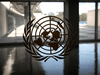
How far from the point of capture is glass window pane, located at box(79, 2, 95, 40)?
9.04 metres

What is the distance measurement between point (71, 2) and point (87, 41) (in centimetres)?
307

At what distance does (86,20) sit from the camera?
9.29m

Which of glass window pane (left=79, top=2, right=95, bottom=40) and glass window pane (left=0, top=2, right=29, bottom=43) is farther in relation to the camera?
glass window pane (left=79, top=2, right=95, bottom=40)

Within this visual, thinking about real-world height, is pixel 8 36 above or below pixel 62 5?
below

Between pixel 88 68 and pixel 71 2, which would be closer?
pixel 88 68

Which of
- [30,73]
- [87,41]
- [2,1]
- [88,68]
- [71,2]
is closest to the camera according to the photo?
[30,73]

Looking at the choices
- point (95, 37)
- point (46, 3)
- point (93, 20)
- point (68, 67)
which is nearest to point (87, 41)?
point (95, 37)

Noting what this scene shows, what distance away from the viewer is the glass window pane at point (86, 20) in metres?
9.04

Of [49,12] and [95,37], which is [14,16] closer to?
[49,12]

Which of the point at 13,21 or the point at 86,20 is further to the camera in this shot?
the point at 86,20

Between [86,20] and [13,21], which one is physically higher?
[86,20]

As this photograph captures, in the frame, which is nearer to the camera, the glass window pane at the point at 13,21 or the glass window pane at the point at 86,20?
the glass window pane at the point at 13,21

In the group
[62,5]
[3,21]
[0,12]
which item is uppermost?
[62,5]

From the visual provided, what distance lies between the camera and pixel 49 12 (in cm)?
855
